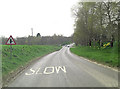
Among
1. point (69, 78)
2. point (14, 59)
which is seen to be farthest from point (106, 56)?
point (14, 59)

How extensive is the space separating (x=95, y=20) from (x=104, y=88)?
23.4 meters

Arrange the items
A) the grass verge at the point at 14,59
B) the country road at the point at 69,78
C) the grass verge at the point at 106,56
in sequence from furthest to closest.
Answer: the grass verge at the point at 106,56, the grass verge at the point at 14,59, the country road at the point at 69,78

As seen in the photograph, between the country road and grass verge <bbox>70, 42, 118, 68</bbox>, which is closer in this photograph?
the country road

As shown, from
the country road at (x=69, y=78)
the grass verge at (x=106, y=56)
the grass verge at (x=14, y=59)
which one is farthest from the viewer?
the grass verge at (x=106, y=56)

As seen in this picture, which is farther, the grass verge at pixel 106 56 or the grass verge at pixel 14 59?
the grass verge at pixel 106 56

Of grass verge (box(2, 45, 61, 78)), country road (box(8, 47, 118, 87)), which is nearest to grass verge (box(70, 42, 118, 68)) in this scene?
country road (box(8, 47, 118, 87))

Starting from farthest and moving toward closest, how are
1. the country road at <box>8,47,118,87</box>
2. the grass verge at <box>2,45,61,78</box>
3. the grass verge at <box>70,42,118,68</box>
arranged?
the grass verge at <box>70,42,118,68</box> < the grass verge at <box>2,45,61,78</box> < the country road at <box>8,47,118,87</box>

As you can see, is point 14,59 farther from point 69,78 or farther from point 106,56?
point 106,56

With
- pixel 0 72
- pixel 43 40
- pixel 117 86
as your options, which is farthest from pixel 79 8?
pixel 43 40

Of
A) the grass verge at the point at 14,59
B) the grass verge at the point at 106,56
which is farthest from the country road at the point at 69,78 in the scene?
the grass verge at the point at 106,56

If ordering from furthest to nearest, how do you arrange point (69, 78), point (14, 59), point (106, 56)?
point (106, 56), point (14, 59), point (69, 78)

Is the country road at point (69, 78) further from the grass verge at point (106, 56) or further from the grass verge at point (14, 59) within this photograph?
the grass verge at point (106, 56)

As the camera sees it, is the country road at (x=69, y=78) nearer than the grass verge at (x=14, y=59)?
Yes

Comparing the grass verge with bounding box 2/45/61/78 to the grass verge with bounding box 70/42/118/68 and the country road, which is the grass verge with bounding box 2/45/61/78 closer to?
the country road
